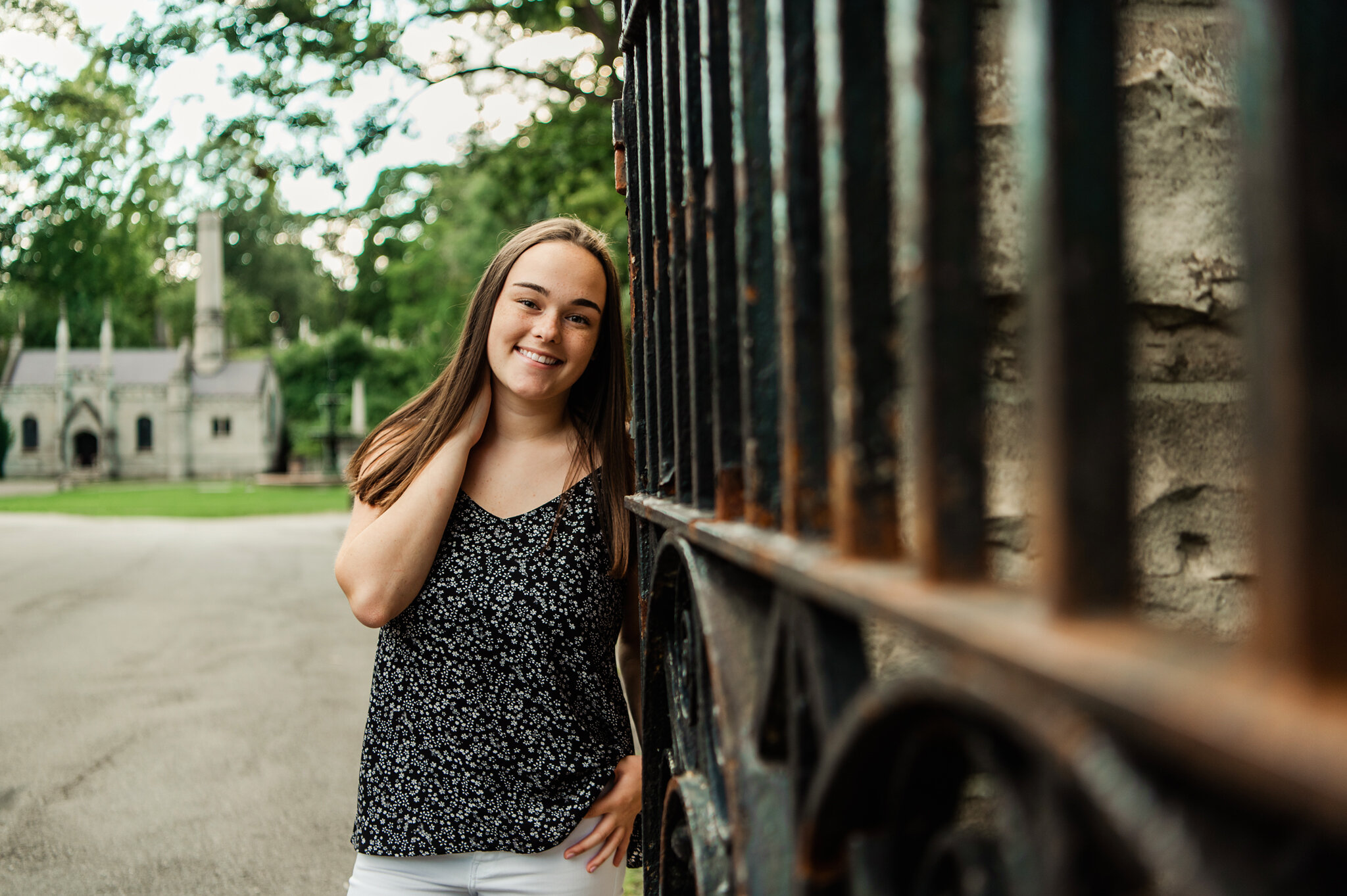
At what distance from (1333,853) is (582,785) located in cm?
200

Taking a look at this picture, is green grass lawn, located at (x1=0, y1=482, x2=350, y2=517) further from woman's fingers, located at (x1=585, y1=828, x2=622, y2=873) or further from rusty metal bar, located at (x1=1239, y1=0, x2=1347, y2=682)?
rusty metal bar, located at (x1=1239, y1=0, x2=1347, y2=682)

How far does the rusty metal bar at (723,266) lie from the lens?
1014 mm

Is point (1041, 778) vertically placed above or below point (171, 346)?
below

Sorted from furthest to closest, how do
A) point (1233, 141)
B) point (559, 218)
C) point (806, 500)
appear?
point (559, 218) < point (1233, 141) < point (806, 500)

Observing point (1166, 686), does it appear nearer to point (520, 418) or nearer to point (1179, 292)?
point (1179, 292)

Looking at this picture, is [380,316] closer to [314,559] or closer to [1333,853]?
[314,559]

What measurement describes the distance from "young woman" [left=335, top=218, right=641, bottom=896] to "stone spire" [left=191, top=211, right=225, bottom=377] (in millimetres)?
55963

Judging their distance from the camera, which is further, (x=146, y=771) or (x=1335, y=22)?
(x=146, y=771)

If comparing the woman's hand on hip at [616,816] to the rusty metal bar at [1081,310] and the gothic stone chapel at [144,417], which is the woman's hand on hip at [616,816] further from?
the gothic stone chapel at [144,417]

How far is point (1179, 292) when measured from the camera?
49.6 inches

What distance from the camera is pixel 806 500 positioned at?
77 cm

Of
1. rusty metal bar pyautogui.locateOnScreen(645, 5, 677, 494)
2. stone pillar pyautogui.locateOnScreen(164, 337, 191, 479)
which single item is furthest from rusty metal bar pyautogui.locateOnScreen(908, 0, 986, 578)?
stone pillar pyautogui.locateOnScreen(164, 337, 191, 479)

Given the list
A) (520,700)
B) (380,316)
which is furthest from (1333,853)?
(380,316)

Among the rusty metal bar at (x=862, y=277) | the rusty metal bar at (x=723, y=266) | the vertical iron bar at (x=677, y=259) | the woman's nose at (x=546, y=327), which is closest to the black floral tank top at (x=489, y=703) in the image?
the woman's nose at (x=546, y=327)
